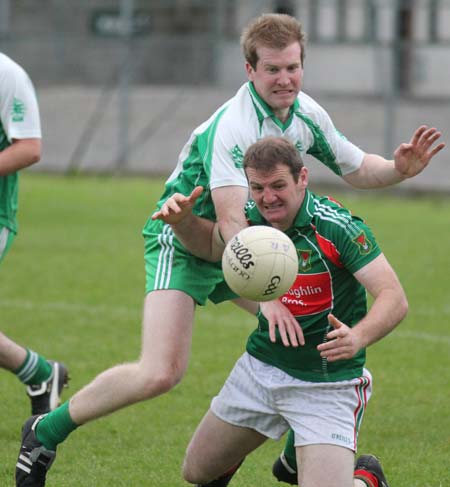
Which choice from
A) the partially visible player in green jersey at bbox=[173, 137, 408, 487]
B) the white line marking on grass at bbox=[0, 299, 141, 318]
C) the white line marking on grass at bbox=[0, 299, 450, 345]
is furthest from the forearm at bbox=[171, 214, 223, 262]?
the white line marking on grass at bbox=[0, 299, 141, 318]

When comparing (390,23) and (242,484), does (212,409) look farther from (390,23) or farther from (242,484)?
(390,23)

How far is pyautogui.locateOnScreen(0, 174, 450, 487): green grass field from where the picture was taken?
20.7ft

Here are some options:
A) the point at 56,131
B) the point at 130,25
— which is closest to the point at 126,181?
the point at 56,131

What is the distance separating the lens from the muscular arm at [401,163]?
19.5ft

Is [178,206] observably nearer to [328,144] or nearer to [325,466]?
[328,144]

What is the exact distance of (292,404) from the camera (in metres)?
5.16

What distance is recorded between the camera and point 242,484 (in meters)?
6.00

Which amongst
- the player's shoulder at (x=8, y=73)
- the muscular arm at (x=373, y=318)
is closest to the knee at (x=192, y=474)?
the muscular arm at (x=373, y=318)

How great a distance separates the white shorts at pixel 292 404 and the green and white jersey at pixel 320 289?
49mm

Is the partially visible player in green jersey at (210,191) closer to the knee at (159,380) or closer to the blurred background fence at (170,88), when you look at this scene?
the knee at (159,380)

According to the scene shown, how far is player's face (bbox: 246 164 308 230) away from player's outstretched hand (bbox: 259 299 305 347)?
0.37 meters

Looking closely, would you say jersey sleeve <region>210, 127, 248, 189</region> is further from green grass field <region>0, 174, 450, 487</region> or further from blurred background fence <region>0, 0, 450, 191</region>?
blurred background fence <region>0, 0, 450, 191</region>

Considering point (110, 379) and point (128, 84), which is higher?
point (110, 379)

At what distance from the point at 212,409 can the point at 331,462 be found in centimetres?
Result: 68
